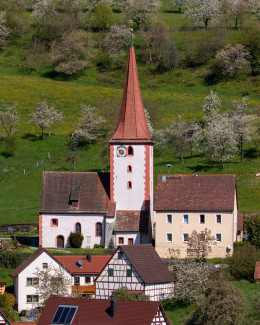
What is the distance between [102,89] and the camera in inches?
5285

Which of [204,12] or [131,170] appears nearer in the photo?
[131,170]

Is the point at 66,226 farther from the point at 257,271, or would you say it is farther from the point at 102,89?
the point at 102,89

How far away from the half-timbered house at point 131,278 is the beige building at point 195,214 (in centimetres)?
801

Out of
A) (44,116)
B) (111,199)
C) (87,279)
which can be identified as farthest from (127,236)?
(44,116)

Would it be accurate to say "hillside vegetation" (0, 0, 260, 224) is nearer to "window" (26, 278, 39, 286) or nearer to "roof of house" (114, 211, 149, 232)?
"roof of house" (114, 211, 149, 232)

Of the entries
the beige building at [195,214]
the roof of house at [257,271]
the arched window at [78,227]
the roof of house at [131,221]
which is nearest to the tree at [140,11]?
the roof of house at [131,221]

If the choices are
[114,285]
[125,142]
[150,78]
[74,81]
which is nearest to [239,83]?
[150,78]

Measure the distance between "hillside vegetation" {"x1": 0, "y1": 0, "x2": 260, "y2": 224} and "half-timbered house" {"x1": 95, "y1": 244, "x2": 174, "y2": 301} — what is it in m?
18.9

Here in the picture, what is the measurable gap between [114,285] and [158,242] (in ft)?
33.7

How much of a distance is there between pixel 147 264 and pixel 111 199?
14.1 meters

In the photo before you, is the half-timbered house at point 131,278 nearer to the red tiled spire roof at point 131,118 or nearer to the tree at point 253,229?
the tree at point 253,229

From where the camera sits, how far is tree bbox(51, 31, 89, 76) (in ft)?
467

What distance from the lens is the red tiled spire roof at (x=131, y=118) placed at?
8069 cm

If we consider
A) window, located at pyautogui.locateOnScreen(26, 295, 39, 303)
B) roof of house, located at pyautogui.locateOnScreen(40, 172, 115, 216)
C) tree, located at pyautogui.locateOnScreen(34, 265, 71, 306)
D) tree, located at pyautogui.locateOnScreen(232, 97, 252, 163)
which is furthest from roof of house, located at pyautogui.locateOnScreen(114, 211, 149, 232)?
tree, located at pyautogui.locateOnScreen(232, 97, 252, 163)
